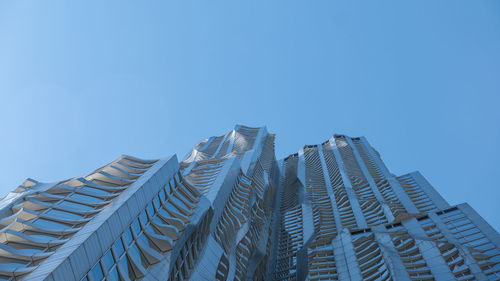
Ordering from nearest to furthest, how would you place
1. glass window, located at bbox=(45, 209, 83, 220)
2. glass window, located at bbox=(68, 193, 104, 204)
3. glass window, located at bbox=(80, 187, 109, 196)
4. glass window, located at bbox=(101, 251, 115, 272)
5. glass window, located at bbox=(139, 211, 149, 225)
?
glass window, located at bbox=(101, 251, 115, 272), glass window, located at bbox=(45, 209, 83, 220), glass window, located at bbox=(68, 193, 104, 204), glass window, located at bbox=(139, 211, 149, 225), glass window, located at bbox=(80, 187, 109, 196)

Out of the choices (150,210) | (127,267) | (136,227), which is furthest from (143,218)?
(127,267)

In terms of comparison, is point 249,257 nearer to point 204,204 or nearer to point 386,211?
point 204,204

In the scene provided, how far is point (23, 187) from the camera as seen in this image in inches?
1200

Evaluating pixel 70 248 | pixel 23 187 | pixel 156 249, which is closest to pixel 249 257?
pixel 156 249

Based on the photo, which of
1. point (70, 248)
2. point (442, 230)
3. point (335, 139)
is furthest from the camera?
point (335, 139)

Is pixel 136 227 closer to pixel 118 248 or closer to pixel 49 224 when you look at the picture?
pixel 118 248

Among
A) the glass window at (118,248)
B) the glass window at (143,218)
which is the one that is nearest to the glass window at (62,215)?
the glass window at (118,248)

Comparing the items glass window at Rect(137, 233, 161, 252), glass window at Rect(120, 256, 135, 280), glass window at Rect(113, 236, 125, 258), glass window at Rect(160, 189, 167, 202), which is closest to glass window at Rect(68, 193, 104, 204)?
glass window at Rect(137, 233, 161, 252)

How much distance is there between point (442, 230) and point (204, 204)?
27.6m

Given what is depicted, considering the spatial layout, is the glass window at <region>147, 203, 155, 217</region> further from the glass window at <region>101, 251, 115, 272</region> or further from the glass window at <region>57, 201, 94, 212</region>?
the glass window at <region>101, 251, 115, 272</region>

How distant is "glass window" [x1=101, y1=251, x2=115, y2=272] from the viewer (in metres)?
22.3

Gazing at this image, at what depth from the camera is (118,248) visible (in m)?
24.4

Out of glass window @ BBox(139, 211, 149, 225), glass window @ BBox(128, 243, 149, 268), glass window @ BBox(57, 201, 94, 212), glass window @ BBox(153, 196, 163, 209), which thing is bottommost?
glass window @ BBox(128, 243, 149, 268)

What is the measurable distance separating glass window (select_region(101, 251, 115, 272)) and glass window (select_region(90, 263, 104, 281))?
0.38 meters
